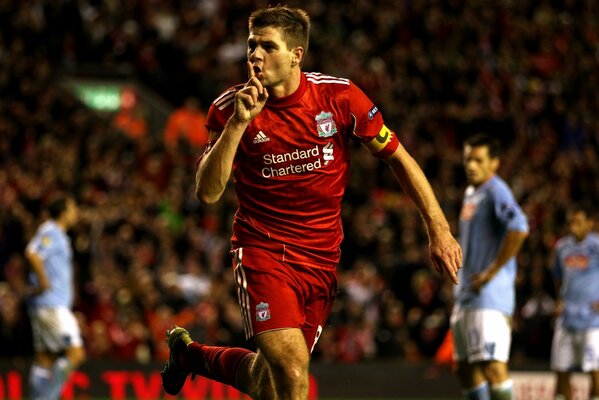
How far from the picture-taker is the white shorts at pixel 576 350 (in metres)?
10.7

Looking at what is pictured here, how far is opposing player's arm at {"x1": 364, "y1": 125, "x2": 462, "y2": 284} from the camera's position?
18.9 feet

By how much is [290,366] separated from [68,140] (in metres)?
11.4

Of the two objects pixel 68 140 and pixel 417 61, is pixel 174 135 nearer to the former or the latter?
pixel 68 140

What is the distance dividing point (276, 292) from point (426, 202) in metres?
0.90

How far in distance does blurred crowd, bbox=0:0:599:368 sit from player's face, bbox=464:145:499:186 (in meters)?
5.91

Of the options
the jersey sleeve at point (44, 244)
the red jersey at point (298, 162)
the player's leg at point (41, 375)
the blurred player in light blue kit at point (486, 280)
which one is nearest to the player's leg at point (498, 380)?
the blurred player in light blue kit at point (486, 280)

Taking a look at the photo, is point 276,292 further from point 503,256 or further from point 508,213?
point 508,213

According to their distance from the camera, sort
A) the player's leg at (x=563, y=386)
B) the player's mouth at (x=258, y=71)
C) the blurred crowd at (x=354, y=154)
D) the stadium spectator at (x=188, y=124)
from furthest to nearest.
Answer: the stadium spectator at (x=188, y=124) → the blurred crowd at (x=354, y=154) → the player's leg at (x=563, y=386) → the player's mouth at (x=258, y=71)

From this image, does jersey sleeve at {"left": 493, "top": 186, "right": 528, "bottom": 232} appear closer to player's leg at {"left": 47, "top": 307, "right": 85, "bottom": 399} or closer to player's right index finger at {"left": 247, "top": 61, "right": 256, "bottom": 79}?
player's right index finger at {"left": 247, "top": 61, "right": 256, "bottom": 79}

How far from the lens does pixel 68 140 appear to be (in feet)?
54.0

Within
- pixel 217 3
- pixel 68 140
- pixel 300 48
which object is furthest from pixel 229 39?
pixel 300 48

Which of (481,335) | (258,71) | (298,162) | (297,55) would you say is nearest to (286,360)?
(298,162)

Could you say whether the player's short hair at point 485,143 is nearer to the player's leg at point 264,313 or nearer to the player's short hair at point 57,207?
the player's leg at point 264,313

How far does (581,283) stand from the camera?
10.9 meters
